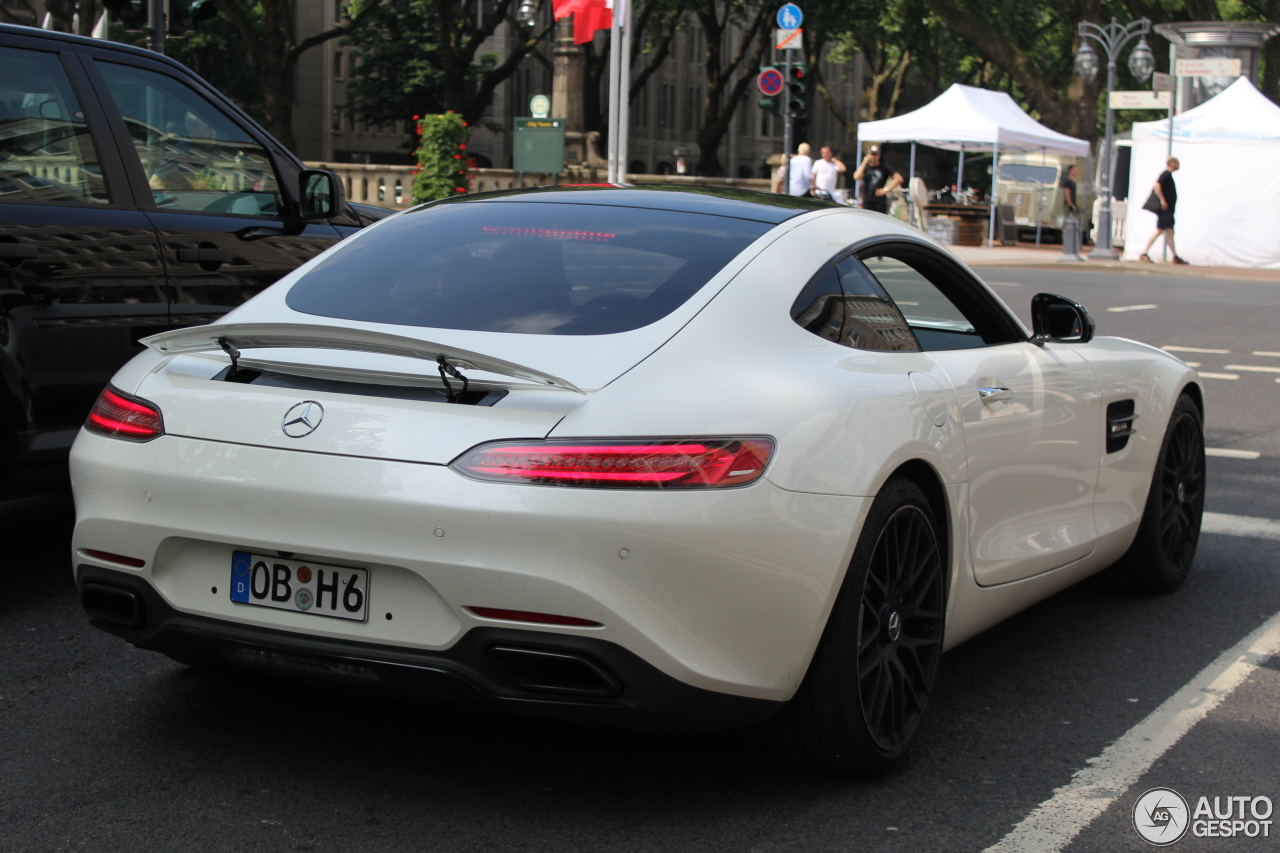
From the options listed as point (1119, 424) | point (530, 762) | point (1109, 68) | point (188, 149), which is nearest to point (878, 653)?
point (530, 762)

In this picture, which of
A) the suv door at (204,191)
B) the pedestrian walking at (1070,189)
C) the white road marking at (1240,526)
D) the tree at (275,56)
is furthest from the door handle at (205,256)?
the pedestrian walking at (1070,189)

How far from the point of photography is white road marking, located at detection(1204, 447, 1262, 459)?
870cm

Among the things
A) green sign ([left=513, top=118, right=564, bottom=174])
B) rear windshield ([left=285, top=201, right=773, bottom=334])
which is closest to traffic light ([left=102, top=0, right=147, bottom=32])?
rear windshield ([left=285, top=201, right=773, bottom=334])

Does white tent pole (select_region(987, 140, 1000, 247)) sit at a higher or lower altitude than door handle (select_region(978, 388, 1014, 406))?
higher

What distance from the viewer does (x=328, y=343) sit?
11.1 ft

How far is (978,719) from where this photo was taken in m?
4.13

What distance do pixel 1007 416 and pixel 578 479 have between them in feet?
5.44

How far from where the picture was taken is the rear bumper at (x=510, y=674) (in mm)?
3055

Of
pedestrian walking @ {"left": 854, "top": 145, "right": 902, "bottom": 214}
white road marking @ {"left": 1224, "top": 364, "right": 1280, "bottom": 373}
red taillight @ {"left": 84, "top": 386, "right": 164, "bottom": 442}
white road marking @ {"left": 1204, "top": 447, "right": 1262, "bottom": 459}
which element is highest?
pedestrian walking @ {"left": 854, "top": 145, "right": 902, "bottom": 214}

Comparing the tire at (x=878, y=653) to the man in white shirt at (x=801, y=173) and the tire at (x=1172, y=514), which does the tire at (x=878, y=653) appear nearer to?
the tire at (x=1172, y=514)

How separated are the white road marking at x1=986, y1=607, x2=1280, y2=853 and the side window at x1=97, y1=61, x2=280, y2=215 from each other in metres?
3.80

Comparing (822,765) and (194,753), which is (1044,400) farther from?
(194,753)

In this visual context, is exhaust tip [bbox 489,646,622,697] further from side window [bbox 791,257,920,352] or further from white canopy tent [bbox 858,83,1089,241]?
white canopy tent [bbox 858,83,1089,241]

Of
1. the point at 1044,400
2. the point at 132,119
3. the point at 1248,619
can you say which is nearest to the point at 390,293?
the point at 1044,400
